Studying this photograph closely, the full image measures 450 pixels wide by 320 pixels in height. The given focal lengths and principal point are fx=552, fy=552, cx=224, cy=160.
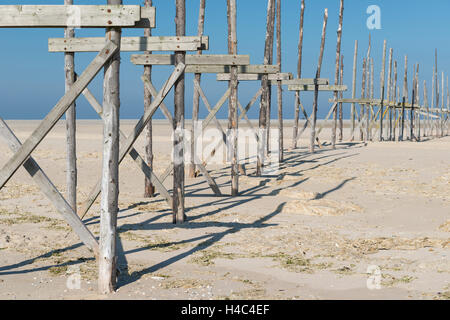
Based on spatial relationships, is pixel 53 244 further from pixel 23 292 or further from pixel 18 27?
pixel 18 27

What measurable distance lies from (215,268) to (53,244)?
2607 millimetres

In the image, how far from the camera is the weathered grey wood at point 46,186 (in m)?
6.03

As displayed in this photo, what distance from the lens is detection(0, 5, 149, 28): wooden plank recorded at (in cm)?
556

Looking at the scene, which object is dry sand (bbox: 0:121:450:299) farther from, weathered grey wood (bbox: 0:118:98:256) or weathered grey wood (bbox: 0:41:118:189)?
weathered grey wood (bbox: 0:41:118:189)

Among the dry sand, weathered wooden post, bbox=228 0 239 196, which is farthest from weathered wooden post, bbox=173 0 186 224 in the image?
weathered wooden post, bbox=228 0 239 196

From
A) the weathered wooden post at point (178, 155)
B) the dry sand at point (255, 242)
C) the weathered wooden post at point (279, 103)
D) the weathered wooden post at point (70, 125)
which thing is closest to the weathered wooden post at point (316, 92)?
the weathered wooden post at point (279, 103)

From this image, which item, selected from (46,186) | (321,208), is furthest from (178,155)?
(46,186)

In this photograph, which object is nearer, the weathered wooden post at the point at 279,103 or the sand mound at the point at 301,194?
the sand mound at the point at 301,194

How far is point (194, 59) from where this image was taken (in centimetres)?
1080

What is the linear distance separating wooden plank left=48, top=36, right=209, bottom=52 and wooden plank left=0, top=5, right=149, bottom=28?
2683 mm

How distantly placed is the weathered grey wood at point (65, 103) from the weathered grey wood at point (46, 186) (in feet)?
0.65

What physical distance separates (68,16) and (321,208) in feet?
20.8

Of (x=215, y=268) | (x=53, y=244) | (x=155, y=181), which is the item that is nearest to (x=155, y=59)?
(x=155, y=181)

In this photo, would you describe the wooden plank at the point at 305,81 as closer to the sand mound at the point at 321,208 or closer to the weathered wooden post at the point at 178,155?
the sand mound at the point at 321,208
